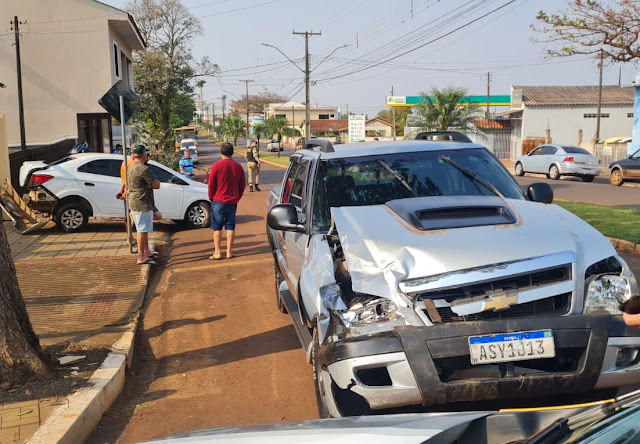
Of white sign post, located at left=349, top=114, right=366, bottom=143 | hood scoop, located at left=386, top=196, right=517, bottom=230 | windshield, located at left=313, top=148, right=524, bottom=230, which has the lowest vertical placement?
hood scoop, located at left=386, top=196, right=517, bottom=230

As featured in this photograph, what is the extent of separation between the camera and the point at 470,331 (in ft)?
11.1

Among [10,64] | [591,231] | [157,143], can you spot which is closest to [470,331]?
[591,231]

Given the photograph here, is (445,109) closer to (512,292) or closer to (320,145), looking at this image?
(320,145)

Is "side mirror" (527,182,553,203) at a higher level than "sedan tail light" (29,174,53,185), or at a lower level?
higher

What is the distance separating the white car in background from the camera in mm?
12914

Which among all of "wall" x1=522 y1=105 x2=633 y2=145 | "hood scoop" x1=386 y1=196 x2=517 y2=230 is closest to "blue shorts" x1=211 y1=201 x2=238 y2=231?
"hood scoop" x1=386 y1=196 x2=517 y2=230

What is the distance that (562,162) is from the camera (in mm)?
27891

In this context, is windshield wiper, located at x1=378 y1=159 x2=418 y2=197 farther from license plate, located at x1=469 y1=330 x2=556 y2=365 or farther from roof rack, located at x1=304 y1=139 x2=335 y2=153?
license plate, located at x1=469 y1=330 x2=556 y2=365

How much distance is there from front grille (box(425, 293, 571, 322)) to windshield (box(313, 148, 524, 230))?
5.29ft

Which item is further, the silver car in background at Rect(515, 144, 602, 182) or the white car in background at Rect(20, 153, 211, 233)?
the silver car in background at Rect(515, 144, 602, 182)

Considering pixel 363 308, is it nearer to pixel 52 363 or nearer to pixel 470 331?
pixel 470 331

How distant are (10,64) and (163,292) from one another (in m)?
18.9

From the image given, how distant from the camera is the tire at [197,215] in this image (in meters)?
14.1

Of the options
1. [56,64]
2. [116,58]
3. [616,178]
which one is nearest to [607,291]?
[616,178]
